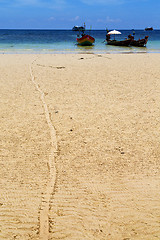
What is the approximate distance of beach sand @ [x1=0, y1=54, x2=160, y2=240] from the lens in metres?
2.62

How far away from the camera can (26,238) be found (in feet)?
8.06

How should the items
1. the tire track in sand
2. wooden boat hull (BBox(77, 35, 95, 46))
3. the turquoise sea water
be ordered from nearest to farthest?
1. the tire track in sand
2. the turquoise sea water
3. wooden boat hull (BBox(77, 35, 95, 46))

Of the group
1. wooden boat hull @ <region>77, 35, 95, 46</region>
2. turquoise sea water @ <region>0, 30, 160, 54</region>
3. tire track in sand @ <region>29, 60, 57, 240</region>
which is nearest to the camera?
tire track in sand @ <region>29, 60, 57, 240</region>

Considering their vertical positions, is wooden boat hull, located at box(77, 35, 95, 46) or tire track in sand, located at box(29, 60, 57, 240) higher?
wooden boat hull, located at box(77, 35, 95, 46)

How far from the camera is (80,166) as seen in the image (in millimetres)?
3688

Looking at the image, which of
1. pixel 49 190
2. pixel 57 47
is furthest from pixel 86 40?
pixel 49 190

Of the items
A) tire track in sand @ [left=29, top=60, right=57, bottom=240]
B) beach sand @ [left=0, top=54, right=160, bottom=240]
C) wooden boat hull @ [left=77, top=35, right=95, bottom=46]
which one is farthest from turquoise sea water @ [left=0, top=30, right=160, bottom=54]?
tire track in sand @ [left=29, top=60, right=57, bottom=240]

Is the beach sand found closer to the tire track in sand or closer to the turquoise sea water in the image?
the tire track in sand

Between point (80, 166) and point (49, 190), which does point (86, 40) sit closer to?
point (80, 166)

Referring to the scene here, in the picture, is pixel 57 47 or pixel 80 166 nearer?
pixel 80 166

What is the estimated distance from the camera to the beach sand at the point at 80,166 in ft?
8.61

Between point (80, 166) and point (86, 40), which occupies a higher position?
point (86, 40)

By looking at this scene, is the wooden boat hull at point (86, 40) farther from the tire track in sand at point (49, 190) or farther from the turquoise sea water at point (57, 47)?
the tire track in sand at point (49, 190)

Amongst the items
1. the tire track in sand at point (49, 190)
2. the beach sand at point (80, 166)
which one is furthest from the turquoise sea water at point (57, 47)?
the tire track in sand at point (49, 190)
